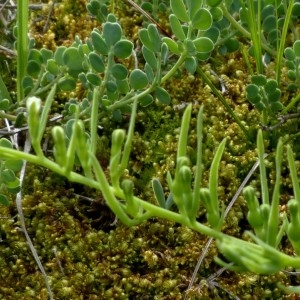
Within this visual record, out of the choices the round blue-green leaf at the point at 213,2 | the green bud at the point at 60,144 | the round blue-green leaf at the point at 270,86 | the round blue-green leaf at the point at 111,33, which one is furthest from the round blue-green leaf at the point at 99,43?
the green bud at the point at 60,144

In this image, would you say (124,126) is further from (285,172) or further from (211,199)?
(211,199)

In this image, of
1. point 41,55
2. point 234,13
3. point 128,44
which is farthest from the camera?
point 234,13

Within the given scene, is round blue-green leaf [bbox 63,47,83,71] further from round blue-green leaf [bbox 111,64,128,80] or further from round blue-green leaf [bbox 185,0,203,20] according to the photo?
round blue-green leaf [bbox 185,0,203,20]

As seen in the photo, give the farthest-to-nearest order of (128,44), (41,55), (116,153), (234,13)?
(234,13) < (41,55) < (128,44) < (116,153)

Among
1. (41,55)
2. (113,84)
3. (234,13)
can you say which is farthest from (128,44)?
(234,13)

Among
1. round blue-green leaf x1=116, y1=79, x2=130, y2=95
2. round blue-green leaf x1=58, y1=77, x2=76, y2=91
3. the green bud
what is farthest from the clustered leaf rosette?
the green bud

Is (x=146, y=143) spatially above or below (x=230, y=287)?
above

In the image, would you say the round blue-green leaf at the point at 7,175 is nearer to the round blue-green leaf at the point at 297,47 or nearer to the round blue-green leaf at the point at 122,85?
the round blue-green leaf at the point at 122,85
